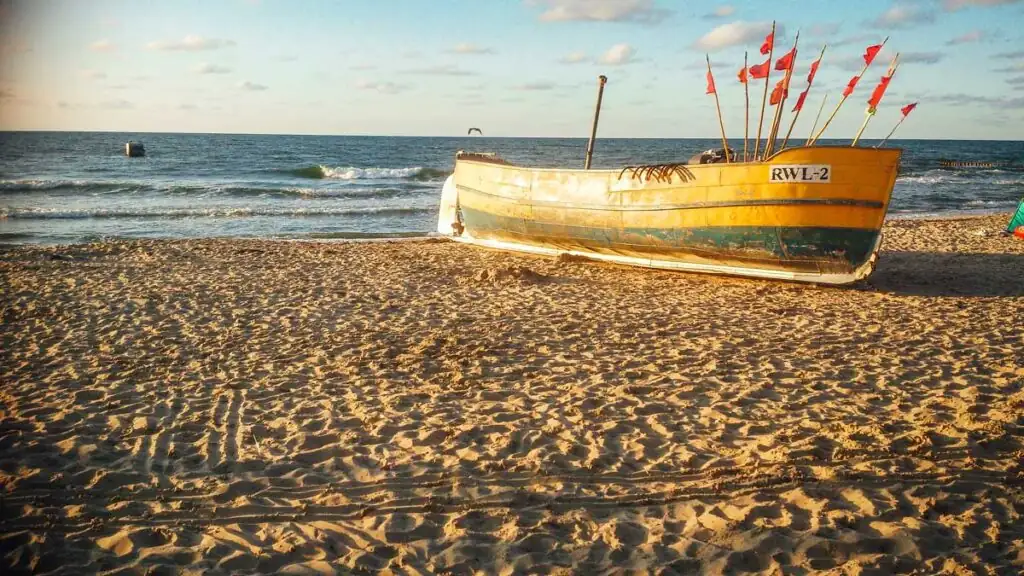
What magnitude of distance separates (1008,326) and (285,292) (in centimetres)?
861

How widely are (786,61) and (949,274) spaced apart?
429 cm

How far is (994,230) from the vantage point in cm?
1627

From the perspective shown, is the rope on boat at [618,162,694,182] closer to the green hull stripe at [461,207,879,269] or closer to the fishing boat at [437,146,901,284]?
the fishing boat at [437,146,901,284]

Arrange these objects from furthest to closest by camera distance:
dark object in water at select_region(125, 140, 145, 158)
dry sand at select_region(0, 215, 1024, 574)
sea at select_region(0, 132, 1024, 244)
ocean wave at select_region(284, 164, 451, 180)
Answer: dark object in water at select_region(125, 140, 145, 158) → ocean wave at select_region(284, 164, 451, 180) → sea at select_region(0, 132, 1024, 244) → dry sand at select_region(0, 215, 1024, 574)

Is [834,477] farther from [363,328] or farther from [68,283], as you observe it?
[68,283]

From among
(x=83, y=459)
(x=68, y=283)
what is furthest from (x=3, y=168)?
(x=68, y=283)

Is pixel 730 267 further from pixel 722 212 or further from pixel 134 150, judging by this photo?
pixel 134 150

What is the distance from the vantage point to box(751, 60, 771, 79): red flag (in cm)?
967

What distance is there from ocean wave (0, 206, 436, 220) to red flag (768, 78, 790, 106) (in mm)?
14467

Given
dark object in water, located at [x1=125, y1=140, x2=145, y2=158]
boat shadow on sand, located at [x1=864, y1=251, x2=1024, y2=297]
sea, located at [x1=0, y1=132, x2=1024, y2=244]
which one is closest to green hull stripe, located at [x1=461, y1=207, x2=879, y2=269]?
boat shadow on sand, located at [x1=864, y1=251, x2=1024, y2=297]

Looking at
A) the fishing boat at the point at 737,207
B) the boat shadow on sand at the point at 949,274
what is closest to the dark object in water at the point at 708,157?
the fishing boat at the point at 737,207

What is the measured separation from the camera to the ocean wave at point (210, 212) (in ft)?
65.5

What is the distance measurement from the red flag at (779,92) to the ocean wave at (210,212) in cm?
1447

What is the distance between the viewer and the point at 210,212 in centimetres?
2148
